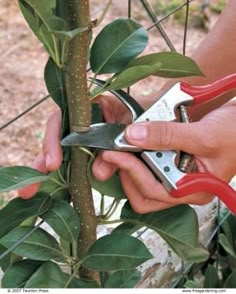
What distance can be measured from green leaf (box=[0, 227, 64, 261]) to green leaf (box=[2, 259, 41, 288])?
3 cm

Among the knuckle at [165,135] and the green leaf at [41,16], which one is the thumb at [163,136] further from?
the green leaf at [41,16]

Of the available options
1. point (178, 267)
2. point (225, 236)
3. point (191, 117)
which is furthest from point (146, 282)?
point (191, 117)

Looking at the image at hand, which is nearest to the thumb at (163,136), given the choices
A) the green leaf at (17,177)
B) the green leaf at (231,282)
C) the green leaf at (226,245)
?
the green leaf at (17,177)

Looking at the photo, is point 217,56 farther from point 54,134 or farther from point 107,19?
point 107,19

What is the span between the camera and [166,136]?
83cm

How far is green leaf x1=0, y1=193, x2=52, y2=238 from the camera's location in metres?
0.88

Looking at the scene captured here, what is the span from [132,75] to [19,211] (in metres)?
0.21

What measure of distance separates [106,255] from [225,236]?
0.65 meters

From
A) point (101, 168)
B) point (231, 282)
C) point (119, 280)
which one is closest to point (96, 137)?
point (101, 168)

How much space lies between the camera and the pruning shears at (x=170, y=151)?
0.83 m

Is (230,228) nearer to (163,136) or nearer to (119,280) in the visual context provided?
(119,280)

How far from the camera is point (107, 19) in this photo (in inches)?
108

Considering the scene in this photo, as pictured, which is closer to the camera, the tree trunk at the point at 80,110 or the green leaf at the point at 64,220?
the tree trunk at the point at 80,110

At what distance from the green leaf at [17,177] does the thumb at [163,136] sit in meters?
0.11
